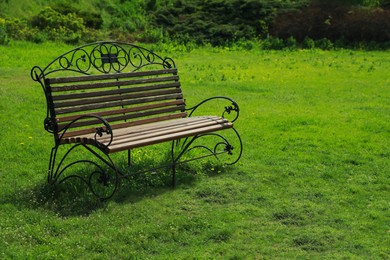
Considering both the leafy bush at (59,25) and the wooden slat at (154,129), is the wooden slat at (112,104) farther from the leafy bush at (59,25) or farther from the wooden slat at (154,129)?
the leafy bush at (59,25)

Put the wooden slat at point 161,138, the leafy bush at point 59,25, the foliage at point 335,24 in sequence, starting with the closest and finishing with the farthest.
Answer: the wooden slat at point 161,138, the leafy bush at point 59,25, the foliage at point 335,24

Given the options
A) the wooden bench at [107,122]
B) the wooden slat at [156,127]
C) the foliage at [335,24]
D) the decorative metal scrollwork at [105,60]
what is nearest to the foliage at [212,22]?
the foliage at [335,24]

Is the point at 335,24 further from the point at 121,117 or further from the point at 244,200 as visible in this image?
the point at 244,200

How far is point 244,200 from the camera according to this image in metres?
5.48

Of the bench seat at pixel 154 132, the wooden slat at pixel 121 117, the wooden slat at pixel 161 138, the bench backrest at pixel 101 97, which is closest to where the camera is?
the wooden slat at pixel 161 138

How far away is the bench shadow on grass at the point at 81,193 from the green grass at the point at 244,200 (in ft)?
0.06

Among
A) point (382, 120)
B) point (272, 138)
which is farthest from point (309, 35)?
point (272, 138)

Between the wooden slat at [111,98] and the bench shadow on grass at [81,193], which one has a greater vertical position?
the wooden slat at [111,98]

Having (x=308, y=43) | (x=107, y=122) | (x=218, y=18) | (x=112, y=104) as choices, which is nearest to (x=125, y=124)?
(x=112, y=104)

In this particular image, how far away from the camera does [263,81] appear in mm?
12539

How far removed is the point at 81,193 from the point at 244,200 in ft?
5.08

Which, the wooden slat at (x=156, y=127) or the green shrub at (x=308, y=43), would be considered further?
the green shrub at (x=308, y=43)

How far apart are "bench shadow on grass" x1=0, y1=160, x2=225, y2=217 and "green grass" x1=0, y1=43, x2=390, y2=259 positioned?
0.02m

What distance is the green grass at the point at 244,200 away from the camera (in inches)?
177
